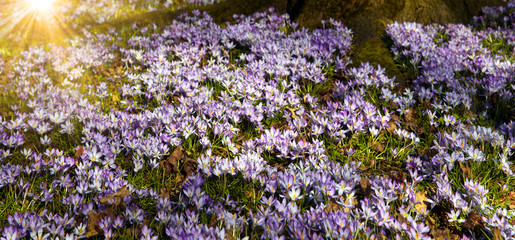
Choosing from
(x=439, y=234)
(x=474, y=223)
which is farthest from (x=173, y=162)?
(x=474, y=223)

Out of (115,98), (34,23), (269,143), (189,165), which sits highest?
(269,143)

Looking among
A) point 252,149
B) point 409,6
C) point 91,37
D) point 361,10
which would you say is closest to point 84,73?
point 91,37

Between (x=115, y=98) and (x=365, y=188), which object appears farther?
(x=115, y=98)

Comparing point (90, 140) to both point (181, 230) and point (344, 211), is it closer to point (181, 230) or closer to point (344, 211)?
point (181, 230)

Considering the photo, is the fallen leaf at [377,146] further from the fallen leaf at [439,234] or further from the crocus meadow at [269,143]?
the fallen leaf at [439,234]

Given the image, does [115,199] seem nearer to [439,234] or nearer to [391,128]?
[439,234]

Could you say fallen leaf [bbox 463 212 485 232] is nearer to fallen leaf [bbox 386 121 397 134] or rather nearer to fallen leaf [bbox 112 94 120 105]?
fallen leaf [bbox 386 121 397 134]

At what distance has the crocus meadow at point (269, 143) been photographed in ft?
8.48

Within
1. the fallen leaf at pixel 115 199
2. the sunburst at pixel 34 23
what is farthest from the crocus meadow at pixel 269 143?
the sunburst at pixel 34 23

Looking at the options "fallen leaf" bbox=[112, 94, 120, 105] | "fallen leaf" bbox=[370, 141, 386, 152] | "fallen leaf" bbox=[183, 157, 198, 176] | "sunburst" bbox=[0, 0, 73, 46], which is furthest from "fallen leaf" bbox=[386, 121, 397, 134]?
"sunburst" bbox=[0, 0, 73, 46]

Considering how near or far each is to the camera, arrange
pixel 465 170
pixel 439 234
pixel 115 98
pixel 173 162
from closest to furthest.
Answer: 1. pixel 439 234
2. pixel 465 170
3. pixel 173 162
4. pixel 115 98

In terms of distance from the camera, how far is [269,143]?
3.44 m

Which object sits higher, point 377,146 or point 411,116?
point 411,116

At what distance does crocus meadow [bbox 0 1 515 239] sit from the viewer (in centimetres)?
259
